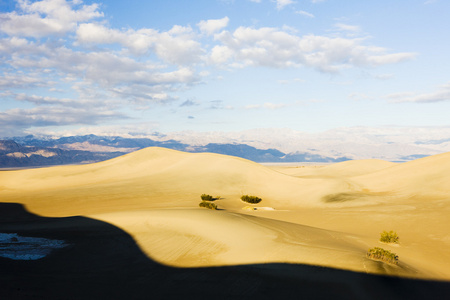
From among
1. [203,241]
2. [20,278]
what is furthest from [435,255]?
[20,278]

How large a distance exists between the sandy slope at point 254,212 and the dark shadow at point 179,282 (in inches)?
21.7

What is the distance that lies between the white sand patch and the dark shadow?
16.5 inches

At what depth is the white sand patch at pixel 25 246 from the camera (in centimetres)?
881

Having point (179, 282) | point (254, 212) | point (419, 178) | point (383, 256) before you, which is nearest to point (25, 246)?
point (179, 282)

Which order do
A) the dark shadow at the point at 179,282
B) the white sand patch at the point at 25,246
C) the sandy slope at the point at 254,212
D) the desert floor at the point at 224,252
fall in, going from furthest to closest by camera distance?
the sandy slope at the point at 254,212 → the white sand patch at the point at 25,246 → the desert floor at the point at 224,252 → the dark shadow at the point at 179,282

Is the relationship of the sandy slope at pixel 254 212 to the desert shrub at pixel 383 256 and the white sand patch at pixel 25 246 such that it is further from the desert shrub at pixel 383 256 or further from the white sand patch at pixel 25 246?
the white sand patch at pixel 25 246

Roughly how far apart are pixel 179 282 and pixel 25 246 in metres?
5.93

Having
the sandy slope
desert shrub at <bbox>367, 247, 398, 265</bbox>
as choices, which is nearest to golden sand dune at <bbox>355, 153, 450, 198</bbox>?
the sandy slope

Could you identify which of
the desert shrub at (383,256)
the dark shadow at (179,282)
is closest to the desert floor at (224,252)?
the dark shadow at (179,282)

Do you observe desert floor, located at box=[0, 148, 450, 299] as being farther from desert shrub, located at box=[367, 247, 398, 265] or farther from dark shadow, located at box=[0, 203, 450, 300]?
desert shrub, located at box=[367, 247, 398, 265]

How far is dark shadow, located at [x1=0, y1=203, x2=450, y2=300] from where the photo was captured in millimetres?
6516

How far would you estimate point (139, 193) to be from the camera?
27.6m

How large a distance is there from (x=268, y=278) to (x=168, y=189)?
77.0ft

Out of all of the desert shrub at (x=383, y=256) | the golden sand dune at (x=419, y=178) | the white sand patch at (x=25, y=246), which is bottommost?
the white sand patch at (x=25, y=246)
